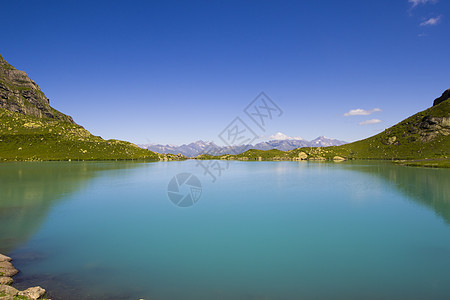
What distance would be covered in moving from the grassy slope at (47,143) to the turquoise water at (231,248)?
14699cm

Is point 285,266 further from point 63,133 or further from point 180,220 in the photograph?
point 63,133

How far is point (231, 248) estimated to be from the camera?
705 inches

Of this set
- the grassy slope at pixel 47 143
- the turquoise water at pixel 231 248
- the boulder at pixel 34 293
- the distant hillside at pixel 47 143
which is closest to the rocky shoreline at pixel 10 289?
the boulder at pixel 34 293

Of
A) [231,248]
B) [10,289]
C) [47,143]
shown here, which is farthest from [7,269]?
[47,143]

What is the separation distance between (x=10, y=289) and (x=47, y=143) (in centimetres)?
19155

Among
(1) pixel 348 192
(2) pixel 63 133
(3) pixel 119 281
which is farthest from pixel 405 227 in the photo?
(2) pixel 63 133

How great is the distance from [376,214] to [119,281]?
26.2 meters

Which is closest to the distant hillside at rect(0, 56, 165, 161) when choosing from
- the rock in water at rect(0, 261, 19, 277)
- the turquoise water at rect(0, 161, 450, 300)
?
the turquoise water at rect(0, 161, 450, 300)

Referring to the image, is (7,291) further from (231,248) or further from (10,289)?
(231,248)

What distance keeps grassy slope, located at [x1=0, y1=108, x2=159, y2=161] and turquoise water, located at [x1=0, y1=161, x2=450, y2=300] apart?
147 meters

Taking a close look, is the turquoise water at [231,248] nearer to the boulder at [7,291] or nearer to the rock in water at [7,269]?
the rock in water at [7,269]

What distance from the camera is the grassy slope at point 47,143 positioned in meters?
154

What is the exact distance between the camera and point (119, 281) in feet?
42.9

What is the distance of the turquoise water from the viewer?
40.9ft
